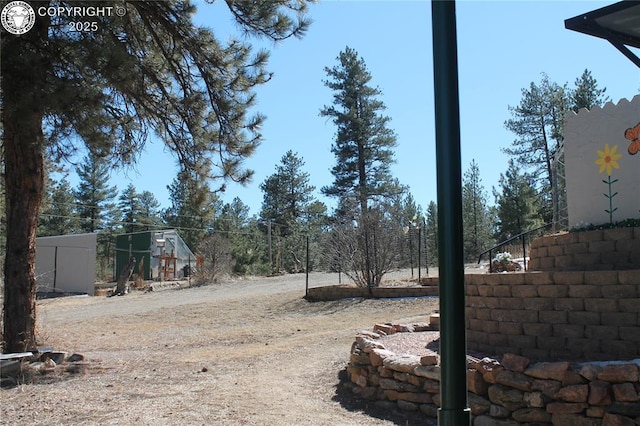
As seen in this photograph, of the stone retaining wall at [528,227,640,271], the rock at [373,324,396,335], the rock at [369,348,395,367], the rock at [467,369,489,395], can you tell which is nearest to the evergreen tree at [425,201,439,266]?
the rock at [373,324,396,335]

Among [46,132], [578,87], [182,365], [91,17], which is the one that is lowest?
[182,365]

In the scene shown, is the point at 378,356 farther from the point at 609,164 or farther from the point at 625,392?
the point at 609,164

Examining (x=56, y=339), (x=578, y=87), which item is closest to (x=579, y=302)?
(x=56, y=339)

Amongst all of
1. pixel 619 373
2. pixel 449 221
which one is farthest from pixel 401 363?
pixel 449 221

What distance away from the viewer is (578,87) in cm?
3122

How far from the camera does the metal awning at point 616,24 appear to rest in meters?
6.50

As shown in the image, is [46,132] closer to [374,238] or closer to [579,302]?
[579,302]

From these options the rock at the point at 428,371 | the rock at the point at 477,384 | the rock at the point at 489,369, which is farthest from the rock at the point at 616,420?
the rock at the point at 428,371

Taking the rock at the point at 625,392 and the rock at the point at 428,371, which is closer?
the rock at the point at 625,392

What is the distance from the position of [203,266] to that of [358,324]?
1602 centimetres

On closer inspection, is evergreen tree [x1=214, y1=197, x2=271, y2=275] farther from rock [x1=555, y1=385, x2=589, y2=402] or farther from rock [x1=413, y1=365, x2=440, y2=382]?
rock [x1=555, y1=385, x2=589, y2=402]

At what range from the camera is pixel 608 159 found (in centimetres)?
781

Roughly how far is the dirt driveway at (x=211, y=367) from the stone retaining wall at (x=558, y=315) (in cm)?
170

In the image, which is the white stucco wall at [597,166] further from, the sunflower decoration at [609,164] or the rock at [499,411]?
the rock at [499,411]
